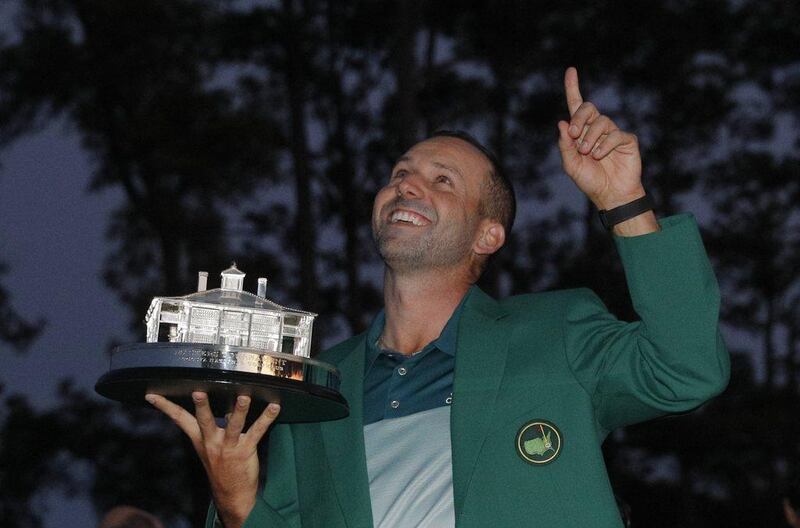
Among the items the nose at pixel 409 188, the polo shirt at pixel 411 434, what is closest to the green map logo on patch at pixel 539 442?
the polo shirt at pixel 411 434

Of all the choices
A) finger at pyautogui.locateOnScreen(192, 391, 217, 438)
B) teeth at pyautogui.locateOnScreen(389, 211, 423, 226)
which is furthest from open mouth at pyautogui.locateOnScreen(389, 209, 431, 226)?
Result: finger at pyautogui.locateOnScreen(192, 391, 217, 438)

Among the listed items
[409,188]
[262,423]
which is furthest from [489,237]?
[262,423]

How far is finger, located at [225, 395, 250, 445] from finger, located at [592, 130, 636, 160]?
1.16 metres

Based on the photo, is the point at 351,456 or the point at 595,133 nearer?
the point at 595,133

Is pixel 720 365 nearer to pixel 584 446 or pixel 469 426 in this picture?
pixel 584 446

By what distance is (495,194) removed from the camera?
414 centimetres

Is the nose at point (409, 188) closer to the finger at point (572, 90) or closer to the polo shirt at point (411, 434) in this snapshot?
the polo shirt at point (411, 434)

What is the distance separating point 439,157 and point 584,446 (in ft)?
4.31

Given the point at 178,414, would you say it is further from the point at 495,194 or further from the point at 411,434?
the point at 495,194

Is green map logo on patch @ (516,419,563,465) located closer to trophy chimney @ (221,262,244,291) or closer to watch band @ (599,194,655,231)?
watch band @ (599,194,655,231)

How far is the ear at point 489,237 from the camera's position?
4066mm

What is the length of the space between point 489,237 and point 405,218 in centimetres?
45

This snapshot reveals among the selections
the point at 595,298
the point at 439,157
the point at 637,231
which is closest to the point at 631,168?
the point at 637,231

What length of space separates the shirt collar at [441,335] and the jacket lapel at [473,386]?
0.11 m
